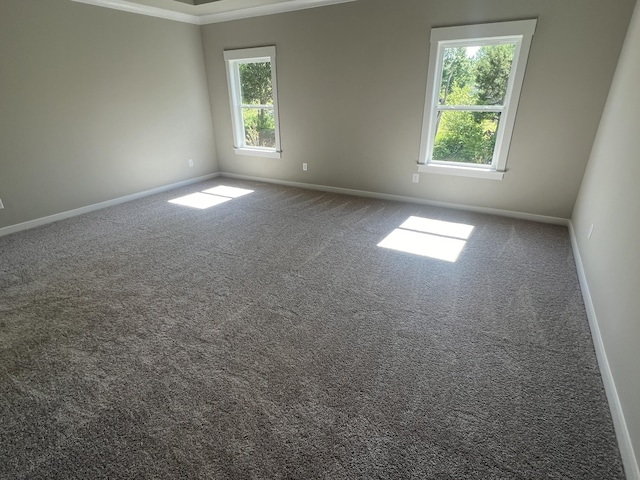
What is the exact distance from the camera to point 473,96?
11.7 ft

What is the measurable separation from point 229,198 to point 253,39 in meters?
2.30

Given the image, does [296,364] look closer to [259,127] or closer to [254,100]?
[259,127]

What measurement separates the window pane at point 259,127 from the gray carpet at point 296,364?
2.67 metres

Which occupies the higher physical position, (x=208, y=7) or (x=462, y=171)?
(x=208, y=7)

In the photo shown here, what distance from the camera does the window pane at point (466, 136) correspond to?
11.9 ft

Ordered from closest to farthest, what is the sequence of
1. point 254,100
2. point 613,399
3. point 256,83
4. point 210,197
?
point 613,399
point 210,197
point 256,83
point 254,100

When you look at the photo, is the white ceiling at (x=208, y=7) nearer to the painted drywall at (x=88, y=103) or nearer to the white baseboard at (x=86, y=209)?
the painted drywall at (x=88, y=103)

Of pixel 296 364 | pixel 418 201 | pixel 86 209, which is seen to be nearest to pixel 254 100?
pixel 86 209

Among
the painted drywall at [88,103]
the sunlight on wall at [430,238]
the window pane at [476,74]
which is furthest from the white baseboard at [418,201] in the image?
A: the painted drywall at [88,103]

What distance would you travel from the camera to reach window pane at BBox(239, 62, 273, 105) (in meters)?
4.82

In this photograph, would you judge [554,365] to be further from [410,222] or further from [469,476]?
[410,222]

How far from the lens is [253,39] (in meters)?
4.57

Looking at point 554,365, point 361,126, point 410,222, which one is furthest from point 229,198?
point 554,365

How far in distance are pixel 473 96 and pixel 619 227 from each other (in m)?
2.27
